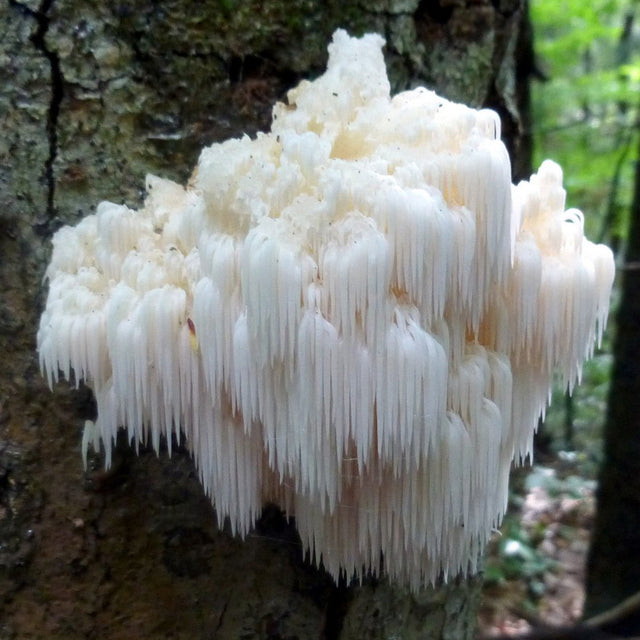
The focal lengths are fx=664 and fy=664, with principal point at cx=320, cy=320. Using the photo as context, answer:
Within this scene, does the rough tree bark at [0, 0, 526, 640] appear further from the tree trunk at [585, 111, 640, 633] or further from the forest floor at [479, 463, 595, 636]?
the tree trunk at [585, 111, 640, 633]

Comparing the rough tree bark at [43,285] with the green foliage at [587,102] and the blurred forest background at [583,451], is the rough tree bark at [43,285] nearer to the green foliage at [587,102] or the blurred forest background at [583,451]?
the blurred forest background at [583,451]

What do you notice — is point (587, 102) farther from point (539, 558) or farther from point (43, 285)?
point (43, 285)

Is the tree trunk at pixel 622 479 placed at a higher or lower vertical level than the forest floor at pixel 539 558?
higher

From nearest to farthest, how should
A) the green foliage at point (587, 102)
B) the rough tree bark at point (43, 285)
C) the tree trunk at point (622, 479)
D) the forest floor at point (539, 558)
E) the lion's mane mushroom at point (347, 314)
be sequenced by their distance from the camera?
the lion's mane mushroom at point (347, 314) → the rough tree bark at point (43, 285) → the tree trunk at point (622, 479) → the forest floor at point (539, 558) → the green foliage at point (587, 102)

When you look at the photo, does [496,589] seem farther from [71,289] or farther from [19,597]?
[71,289]

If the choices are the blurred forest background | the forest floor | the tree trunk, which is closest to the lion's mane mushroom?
the blurred forest background

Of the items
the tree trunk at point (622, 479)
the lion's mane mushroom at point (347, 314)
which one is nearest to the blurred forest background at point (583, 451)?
the tree trunk at point (622, 479)
